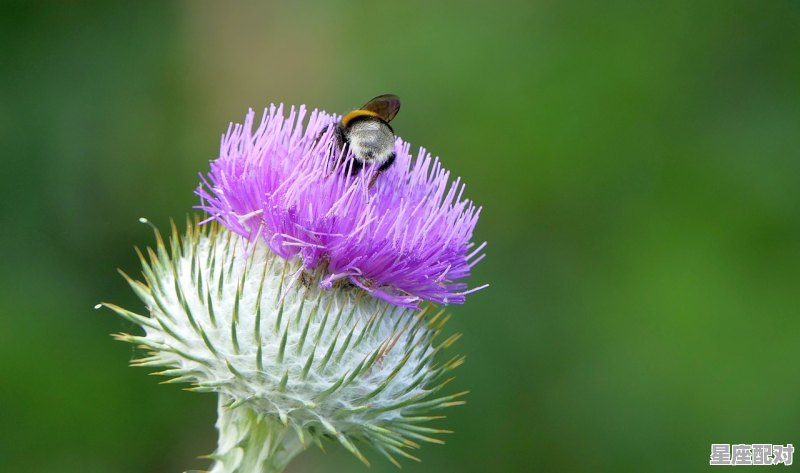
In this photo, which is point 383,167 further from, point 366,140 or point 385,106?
point 385,106

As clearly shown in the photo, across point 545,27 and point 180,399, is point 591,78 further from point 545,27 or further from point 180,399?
point 180,399

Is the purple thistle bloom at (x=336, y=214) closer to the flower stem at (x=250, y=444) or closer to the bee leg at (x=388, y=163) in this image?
the bee leg at (x=388, y=163)

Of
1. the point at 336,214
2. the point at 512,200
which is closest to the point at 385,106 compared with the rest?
the point at 336,214

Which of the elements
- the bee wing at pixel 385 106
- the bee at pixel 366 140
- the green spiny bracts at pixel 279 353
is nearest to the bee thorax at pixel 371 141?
the bee at pixel 366 140

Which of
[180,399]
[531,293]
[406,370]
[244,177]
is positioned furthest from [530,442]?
[244,177]

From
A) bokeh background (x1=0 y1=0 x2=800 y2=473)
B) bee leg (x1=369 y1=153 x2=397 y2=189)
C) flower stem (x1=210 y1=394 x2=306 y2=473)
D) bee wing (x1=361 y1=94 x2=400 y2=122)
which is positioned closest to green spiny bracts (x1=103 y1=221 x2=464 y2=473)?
flower stem (x1=210 y1=394 x2=306 y2=473)

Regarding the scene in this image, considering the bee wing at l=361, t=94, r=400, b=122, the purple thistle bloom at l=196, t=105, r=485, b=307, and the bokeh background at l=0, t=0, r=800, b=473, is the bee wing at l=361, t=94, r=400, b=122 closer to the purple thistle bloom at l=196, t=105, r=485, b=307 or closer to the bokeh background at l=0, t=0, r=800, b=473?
the purple thistle bloom at l=196, t=105, r=485, b=307
